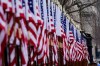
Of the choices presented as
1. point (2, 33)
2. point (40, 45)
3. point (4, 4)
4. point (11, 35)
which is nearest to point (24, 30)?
point (11, 35)

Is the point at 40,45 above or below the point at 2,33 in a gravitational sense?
below

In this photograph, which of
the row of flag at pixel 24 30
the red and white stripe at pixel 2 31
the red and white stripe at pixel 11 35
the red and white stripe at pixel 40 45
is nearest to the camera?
the red and white stripe at pixel 2 31

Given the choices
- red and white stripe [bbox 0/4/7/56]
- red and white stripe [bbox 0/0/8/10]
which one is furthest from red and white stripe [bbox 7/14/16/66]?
red and white stripe [bbox 0/4/7/56]

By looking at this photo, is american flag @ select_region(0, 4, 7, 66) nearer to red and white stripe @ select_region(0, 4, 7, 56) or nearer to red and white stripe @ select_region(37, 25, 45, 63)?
red and white stripe @ select_region(0, 4, 7, 56)

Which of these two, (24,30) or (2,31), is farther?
(24,30)

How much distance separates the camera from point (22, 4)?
11.8 metres

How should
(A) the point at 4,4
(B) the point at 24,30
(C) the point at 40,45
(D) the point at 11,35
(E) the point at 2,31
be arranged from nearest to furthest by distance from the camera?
(E) the point at 2,31 < (A) the point at 4,4 < (D) the point at 11,35 < (B) the point at 24,30 < (C) the point at 40,45

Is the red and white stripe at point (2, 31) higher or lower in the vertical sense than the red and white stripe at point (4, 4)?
lower

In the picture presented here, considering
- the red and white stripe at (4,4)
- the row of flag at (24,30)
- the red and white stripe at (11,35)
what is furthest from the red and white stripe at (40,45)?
the red and white stripe at (4,4)

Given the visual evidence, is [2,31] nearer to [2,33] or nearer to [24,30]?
[2,33]

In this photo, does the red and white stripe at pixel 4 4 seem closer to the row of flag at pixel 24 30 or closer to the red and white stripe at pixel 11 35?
the row of flag at pixel 24 30

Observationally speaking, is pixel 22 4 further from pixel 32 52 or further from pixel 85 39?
pixel 85 39

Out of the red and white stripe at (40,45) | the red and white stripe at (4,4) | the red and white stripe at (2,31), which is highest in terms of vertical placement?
the red and white stripe at (4,4)

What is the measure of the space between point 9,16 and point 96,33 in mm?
72476
